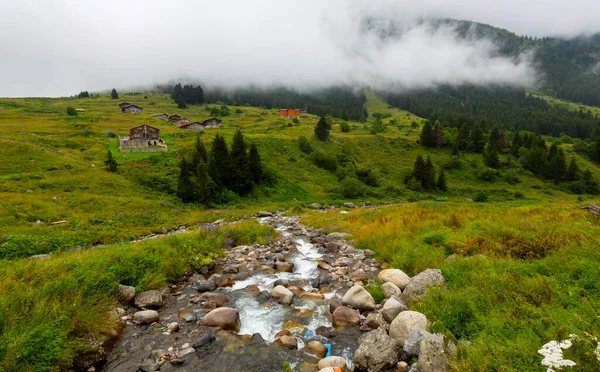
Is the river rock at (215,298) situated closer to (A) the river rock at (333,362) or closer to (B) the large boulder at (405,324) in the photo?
(A) the river rock at (333,362)

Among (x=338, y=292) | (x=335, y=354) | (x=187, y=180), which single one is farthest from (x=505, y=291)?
(x=187, y=180)

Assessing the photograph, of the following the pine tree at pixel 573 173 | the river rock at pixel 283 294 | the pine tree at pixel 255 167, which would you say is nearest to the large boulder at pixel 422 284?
the river rock at pixel 283 294

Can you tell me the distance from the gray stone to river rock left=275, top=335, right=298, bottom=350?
113 inches

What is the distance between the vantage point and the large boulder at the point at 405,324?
7.02 meters

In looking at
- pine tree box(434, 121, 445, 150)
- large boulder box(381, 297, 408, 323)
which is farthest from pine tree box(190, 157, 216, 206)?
pine tree box(434, 121, 445, 150)

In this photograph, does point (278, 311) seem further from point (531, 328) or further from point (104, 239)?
point (104, 239)

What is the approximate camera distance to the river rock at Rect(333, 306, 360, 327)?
865cm

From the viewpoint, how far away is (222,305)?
33.7 feet

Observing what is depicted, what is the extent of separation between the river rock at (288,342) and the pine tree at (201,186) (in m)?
33.3

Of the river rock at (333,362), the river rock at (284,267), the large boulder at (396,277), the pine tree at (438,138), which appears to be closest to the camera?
the river rock at (333,362)

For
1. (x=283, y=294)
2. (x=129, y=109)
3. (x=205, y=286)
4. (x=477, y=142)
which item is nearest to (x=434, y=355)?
(x=283, y=294)

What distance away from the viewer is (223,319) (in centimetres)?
884

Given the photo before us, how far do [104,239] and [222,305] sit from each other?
16.0m

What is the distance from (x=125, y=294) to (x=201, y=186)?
29890mm
